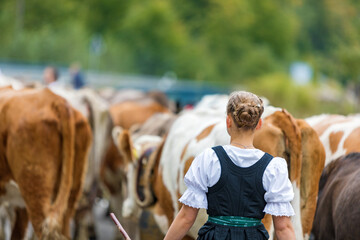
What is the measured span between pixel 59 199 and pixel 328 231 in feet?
8.01

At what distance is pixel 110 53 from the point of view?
50.4 meters

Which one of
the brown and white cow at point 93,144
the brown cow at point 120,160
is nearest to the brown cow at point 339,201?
the brown cow at point 120,160

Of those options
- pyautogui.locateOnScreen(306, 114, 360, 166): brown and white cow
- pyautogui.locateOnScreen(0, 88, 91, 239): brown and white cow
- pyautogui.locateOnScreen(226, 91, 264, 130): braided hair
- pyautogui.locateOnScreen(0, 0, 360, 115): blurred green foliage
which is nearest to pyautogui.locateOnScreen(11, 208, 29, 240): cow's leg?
pyautogui.locateOnScreen(0, 88, 91, 239): brown and white cow

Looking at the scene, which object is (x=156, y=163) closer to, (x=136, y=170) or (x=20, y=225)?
(x=136, y=170)

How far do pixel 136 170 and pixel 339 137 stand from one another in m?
2.12

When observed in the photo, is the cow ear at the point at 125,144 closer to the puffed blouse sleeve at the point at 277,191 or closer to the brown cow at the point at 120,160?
the brown cow at the point at 120,160

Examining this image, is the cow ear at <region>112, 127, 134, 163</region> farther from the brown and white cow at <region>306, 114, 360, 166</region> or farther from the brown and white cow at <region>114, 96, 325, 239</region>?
the brown and white cow at <region>306, 114, 360, 166</region>

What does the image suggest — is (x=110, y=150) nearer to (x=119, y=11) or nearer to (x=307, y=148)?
(x=307, y=148)

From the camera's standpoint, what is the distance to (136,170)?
7.99 m

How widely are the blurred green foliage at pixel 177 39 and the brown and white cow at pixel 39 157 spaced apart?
1596 cm

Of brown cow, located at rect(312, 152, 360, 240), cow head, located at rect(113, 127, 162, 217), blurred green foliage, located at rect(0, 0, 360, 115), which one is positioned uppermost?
brown cow, located at rect(312, 152, 360, 240)

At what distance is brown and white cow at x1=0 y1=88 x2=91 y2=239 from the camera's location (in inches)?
270

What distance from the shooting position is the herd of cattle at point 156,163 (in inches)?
227

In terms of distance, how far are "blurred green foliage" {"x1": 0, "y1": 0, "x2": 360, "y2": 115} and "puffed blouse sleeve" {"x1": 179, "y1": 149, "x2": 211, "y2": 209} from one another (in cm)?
1819
